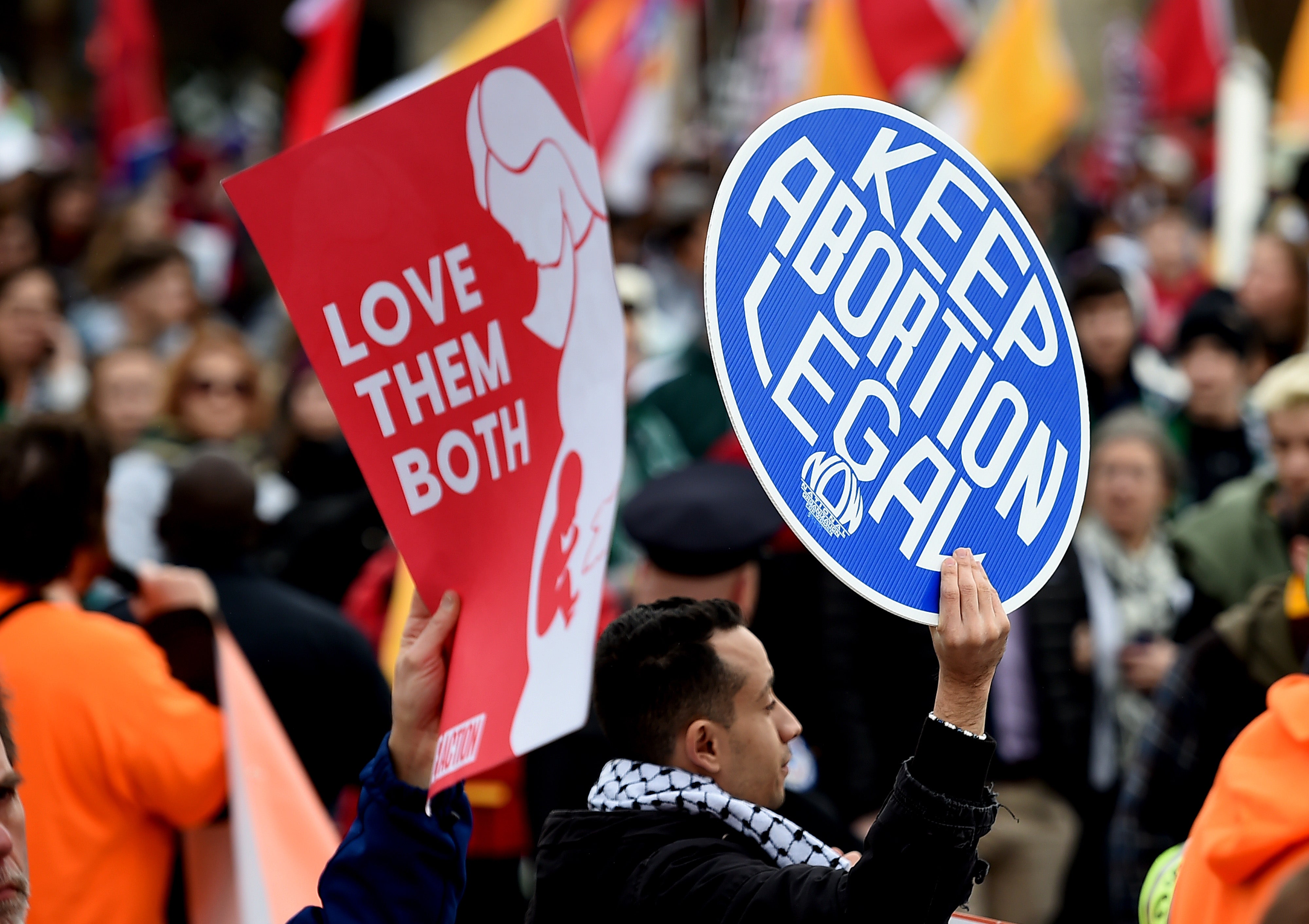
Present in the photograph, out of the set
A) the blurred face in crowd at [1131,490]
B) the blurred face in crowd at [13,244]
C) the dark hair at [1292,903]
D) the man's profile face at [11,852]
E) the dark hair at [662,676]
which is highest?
the blurred face in crowd at [13,244]

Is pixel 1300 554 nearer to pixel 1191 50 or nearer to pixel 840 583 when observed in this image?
pixel 840 583

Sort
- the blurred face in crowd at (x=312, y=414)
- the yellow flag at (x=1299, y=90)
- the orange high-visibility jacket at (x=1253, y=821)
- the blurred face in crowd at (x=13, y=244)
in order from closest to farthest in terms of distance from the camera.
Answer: the orange high-visibility jacket at (x=1253, y=821)
the blurred face in crowd at (x=312, y=414)
the blurred face in crowd at (x=13, y=244)
the yellow flag at (x=1299, y=90)

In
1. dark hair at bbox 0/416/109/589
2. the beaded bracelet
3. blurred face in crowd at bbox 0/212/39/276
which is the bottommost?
the beaded bracelet

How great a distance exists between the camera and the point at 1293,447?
4504 mm

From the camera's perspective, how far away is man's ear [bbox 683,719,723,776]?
234cm

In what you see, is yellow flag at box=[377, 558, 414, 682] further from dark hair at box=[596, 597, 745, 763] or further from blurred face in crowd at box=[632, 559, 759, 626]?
dark hair at box=[596, 597, 745, 763]

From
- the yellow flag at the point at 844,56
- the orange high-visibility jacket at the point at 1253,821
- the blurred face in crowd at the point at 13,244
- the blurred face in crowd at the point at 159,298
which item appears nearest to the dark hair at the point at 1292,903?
the orange high-visibility jacket at the point at 1253,821

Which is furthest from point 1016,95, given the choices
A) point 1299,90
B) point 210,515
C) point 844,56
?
point 210,515

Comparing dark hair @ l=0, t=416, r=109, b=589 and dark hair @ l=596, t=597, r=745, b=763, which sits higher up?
dark hair @ l=0, t=416, r=109, b=589

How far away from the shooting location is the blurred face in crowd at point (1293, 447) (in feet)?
14.7

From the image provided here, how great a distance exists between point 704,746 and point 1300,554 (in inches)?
84.7

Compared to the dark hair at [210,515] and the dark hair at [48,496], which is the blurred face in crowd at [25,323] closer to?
the dark hair at [210,515]

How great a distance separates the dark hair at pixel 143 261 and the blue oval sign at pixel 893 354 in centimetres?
591

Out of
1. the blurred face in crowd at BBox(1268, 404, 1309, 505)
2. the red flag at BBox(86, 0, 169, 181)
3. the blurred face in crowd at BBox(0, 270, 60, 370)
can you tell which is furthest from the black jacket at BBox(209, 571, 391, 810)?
the red flag at BBox(86, 0, 169, 181)
